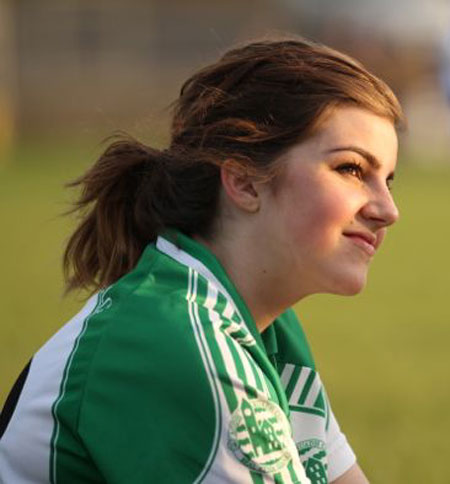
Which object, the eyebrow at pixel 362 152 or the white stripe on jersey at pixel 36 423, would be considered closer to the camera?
the white stripe on jersey at pixel 36 423

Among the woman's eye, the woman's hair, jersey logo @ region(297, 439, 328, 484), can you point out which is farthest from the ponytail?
jersey logo @ region(297, 439, 328, 484)

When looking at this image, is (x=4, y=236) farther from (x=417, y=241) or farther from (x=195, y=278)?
(x=195, y=278)

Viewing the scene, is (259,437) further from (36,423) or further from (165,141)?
(165,141)

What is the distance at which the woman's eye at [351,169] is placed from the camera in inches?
114

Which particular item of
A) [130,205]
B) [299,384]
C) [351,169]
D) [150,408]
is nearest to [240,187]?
[351,169]

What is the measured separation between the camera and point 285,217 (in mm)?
2910

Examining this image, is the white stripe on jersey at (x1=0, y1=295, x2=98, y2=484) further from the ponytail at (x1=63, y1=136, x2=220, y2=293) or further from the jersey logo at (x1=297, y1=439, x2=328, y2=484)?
the jersey logo at (x1=297, y1=439, x2=328, y2=484)

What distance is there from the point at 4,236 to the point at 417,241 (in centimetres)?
475

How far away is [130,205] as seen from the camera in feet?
10.7

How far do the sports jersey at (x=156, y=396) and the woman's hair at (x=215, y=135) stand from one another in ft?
0.81

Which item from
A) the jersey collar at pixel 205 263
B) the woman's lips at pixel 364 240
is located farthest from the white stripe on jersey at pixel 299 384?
the woman's lips at pixel 364 240

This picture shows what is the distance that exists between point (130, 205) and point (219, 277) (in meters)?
0.49

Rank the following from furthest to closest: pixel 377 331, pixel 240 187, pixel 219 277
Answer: pixel 377 331 → pixel 240 187 → pixel 219 277

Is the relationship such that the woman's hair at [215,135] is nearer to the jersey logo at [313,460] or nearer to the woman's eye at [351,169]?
the woman's eye at [351,169]
